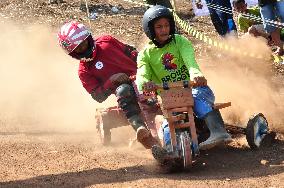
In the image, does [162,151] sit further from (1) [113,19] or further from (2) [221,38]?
(1) [113,19]

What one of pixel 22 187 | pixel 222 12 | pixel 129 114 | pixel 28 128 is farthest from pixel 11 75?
pixel 22 187

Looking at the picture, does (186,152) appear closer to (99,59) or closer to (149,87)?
(149,87)

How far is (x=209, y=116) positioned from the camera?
5.43 meters

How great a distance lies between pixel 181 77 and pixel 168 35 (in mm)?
461

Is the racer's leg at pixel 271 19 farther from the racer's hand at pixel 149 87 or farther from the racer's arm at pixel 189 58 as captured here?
the racer's hand at pixel 149 87

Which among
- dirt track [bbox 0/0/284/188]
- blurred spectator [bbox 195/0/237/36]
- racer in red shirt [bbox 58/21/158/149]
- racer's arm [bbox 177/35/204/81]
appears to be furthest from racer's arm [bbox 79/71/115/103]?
blurred spectator [bbox 195/0/237/36]

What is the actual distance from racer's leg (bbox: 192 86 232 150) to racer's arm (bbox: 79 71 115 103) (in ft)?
4.33

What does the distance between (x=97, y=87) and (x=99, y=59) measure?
36cm

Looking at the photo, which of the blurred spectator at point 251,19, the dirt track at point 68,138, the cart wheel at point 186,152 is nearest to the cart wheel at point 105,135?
the dirt track at point 68,138

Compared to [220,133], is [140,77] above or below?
above

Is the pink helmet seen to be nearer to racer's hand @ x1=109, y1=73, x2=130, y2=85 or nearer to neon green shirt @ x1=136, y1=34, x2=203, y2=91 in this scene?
racer's hand @ x1=109, y1=73, x2=130, y2=85

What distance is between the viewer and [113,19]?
13766 millimetres

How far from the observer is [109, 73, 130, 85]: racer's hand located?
6.42 meters

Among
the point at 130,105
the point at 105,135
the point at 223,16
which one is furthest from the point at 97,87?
the point at 223,16
